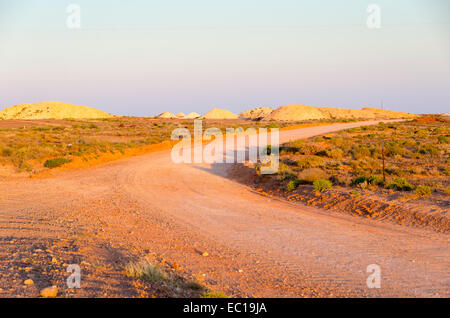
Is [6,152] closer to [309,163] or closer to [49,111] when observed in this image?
[309,163]

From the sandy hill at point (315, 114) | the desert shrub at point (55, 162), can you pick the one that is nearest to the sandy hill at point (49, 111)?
the sandy hill at point (315, 114)

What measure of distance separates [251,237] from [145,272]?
3516 mm

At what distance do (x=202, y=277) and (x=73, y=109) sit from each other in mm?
117622

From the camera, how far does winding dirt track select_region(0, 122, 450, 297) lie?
5695 mm

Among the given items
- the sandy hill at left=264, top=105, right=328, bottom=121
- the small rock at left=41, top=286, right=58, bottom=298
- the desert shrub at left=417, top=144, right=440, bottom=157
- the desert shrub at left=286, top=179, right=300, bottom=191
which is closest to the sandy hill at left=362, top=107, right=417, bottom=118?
the sandy hill at left=264, top=105, right=328, bottom=121

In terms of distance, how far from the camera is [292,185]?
42.0 feet

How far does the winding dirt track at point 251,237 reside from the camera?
18.7 feet

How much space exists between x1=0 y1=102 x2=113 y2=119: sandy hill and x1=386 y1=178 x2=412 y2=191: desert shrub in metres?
108

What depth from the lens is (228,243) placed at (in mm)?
7672

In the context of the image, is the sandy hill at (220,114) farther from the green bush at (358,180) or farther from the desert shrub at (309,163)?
the green bush at (358,180)

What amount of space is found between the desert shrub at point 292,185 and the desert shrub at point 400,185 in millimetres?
3090

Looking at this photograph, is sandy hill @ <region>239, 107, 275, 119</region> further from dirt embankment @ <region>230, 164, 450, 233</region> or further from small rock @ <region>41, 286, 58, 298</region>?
small rock @ <region>41, 286, 58, 298</region>
